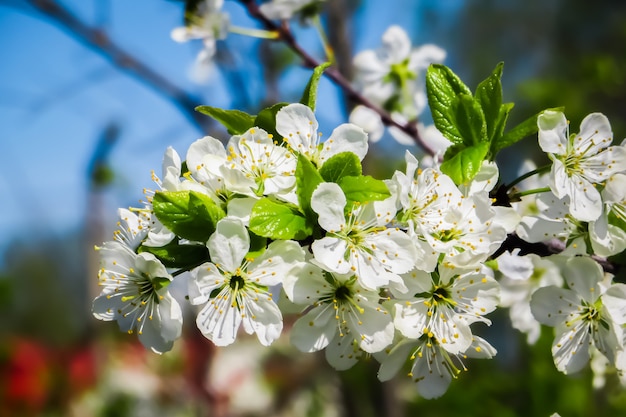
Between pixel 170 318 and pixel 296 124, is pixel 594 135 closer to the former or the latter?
pixel 296 124

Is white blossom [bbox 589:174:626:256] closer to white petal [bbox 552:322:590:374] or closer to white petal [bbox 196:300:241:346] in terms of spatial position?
white petal [bbox 552:322:590:374]

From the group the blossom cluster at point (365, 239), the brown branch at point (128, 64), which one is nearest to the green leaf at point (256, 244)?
the blossom cluster at point (365, 239)

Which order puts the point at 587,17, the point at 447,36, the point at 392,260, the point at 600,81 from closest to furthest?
the point at 392,260, the point at 600,81, the point at 587,17, the point at 447,36

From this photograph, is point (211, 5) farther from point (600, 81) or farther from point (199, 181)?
point (600, 81)

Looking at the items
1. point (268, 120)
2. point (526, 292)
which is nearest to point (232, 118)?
point (268, 120)

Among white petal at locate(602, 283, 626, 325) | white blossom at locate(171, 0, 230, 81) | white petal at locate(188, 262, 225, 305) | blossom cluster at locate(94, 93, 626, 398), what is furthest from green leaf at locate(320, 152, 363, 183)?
white blossom at locate(171, 0, 230, 81)

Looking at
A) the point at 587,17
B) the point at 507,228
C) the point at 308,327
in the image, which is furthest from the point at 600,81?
the point at 587,17

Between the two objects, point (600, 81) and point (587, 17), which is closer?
point (600, 81)
